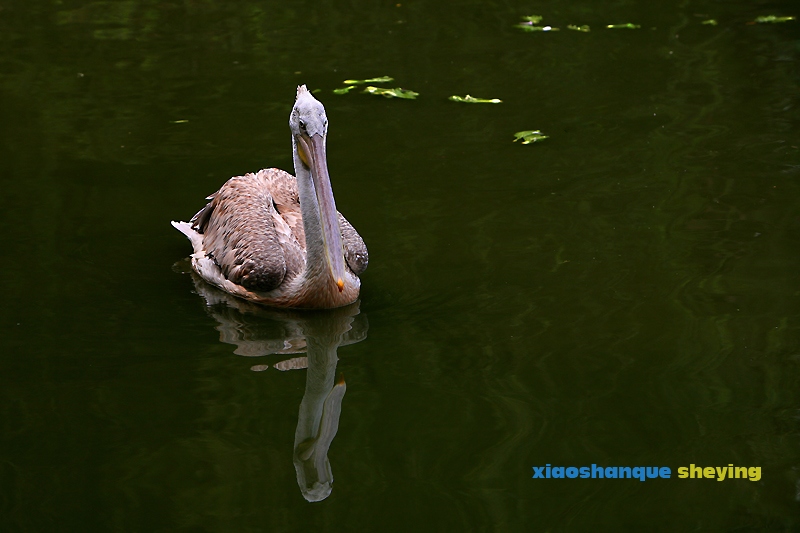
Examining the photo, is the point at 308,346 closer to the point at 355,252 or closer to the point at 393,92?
the point at 355,252

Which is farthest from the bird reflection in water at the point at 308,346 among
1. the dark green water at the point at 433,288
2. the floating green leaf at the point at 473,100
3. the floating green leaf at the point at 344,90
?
the floating green leaf at the point at 473,100

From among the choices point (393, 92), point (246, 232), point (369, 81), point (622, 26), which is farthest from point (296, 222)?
point (622, 26)

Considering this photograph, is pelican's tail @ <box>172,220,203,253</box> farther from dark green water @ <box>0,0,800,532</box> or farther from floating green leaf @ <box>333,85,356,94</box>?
floating green leaf @ <box>333,85,356,94</box>

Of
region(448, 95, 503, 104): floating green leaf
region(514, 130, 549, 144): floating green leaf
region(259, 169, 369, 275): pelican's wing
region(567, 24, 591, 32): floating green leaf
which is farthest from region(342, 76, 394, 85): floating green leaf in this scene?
region(259, 169, 369, 275): pelican's wing

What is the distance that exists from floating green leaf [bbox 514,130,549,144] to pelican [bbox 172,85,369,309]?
2.00m

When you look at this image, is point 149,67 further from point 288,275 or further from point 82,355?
point 82,355

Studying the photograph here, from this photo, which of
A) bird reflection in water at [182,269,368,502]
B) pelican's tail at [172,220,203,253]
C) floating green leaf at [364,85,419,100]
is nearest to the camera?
bird reflection in water at [182,269,368,502]

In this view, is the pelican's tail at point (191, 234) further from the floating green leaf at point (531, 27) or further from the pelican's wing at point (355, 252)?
the floating green leaf at point (531, 27)

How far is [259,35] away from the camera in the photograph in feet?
35.5

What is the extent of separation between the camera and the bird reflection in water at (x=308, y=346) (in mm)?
4453

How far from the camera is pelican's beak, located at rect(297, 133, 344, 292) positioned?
5.62 meters

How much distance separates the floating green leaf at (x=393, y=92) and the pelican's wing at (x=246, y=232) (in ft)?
7.42

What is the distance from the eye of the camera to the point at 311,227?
19.3ft

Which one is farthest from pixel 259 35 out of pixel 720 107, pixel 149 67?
pixel 720 107
